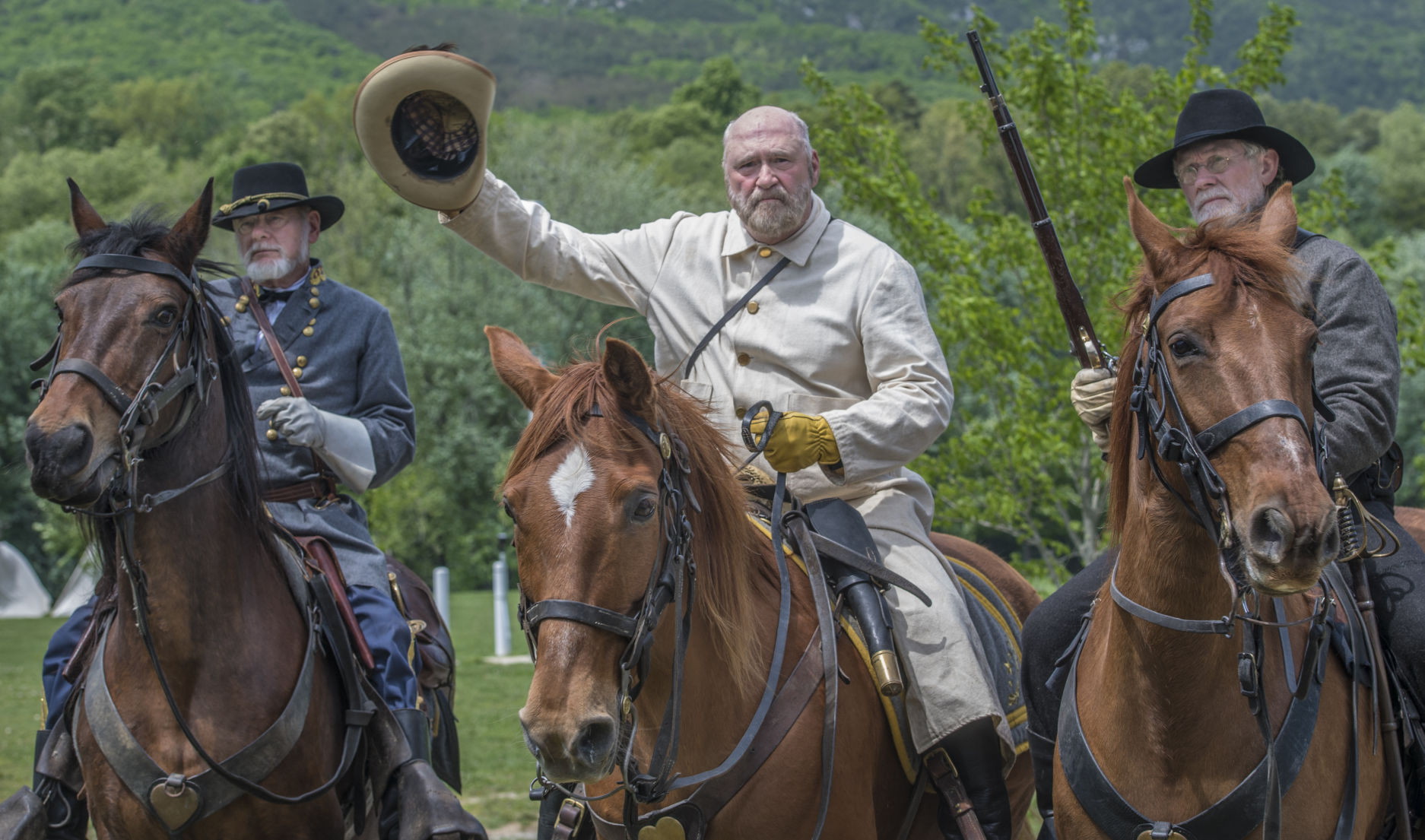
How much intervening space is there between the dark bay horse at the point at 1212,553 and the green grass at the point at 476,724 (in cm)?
346

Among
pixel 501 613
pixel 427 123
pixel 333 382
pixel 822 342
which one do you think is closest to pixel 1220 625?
pixel 822 342

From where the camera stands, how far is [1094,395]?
159 inches

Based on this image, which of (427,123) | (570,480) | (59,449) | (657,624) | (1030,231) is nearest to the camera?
(570,480)

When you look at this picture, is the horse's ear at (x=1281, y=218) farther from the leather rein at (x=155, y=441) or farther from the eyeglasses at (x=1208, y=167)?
the leather rein at (x=155, y=441)

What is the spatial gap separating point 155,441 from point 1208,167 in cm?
384

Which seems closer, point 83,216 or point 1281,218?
point 1281,218

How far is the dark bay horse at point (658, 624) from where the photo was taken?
315 cm

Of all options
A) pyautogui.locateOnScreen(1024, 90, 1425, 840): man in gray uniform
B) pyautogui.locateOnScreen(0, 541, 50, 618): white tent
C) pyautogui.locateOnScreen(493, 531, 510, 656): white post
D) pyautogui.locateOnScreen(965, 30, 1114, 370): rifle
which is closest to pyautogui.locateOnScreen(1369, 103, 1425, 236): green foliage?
pyautogui.locateOnScreen(493, 531, 510, 656): white post

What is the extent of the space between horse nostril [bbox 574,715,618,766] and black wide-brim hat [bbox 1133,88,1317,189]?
2989 millimetres

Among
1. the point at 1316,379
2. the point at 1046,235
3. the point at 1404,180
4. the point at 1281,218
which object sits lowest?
the point at 1404,180

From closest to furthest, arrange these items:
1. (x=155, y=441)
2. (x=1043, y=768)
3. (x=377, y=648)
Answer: (x=155, y=441) < (x=1043, y=768) < (x=377, y=648)

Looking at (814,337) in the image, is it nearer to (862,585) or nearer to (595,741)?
(862,585)

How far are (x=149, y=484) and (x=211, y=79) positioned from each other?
123m

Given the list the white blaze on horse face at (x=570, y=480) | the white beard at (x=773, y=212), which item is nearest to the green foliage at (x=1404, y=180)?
the white beard at (x=773, y=212)
